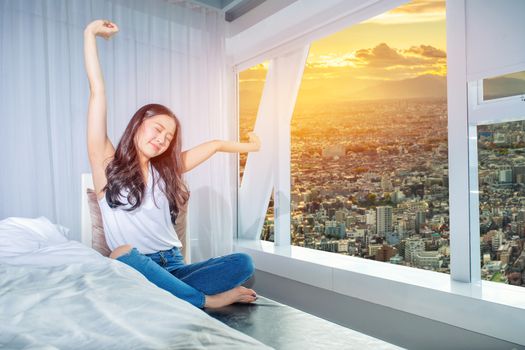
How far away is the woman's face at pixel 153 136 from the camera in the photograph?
92.8 inches

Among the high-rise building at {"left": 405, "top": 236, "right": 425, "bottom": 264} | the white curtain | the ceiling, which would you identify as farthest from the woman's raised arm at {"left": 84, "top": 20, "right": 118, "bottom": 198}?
the high-rise building at {"left": 405, "top": 236, "right": 425, "bottom": 264}

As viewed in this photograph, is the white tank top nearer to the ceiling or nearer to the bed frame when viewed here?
the bed frame

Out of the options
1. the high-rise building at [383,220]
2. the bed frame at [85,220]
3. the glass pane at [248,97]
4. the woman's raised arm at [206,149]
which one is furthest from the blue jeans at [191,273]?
the glass pane at [248,97]

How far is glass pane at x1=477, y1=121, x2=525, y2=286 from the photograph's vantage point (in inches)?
79.8

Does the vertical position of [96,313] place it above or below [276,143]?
below

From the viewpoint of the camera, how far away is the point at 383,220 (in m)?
2.81

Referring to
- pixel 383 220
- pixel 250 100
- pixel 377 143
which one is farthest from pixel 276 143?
pixel 383 220

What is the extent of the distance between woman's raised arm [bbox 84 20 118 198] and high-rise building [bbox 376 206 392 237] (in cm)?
192

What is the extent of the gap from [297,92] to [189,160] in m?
1.34

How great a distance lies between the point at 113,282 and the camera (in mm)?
1129

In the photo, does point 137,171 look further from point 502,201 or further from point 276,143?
point 502,201

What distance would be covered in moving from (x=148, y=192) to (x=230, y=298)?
2.66 feet

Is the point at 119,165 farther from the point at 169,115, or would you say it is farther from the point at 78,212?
the point at 78,212

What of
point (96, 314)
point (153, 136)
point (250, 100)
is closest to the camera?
point (96, 314)
